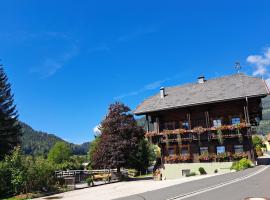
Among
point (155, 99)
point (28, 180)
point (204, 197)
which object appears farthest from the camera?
point (155, 99)

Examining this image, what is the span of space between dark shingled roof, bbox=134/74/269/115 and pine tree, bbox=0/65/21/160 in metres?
→ 22.7

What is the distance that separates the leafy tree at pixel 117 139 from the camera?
35.4 meters

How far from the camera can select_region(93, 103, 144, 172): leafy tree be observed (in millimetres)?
35375

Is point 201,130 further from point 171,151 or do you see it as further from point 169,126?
point 171,151

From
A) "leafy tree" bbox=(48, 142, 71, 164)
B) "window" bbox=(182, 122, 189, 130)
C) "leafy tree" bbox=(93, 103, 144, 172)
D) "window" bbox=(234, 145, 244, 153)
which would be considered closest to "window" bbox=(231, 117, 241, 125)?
"window" bbox=(234, 145, 244, 153)

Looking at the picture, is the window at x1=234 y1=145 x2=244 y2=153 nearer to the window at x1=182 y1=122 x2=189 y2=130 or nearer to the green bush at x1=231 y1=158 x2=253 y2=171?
the green bush at x1=231 y1=158 x2=253 y2=171

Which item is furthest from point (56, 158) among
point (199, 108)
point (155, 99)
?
point (199, 108)

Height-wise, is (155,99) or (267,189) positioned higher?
(155,99)

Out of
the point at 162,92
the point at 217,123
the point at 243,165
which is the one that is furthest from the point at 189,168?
the point at 162,92

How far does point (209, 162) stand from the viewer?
110 feet

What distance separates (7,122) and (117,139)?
2438 cm

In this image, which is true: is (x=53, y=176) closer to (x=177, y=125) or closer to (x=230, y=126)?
(x=177, y=125)

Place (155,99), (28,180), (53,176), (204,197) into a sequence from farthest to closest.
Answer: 1. (155,99)
2. (53,176)
3. (28,180)
4. (204,197)

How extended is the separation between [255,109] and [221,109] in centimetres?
340
